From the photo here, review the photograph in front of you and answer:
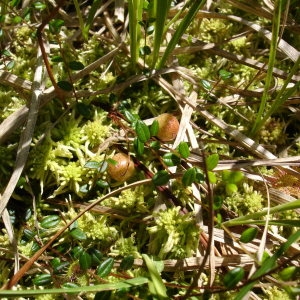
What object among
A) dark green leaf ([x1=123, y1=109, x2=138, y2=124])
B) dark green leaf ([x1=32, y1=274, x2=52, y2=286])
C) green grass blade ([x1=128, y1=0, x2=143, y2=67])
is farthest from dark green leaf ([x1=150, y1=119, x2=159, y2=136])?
dark green leaf ([x1=32, y1=274, x2=52, y2=286])

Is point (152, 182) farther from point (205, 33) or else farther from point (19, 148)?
point (205, 33)

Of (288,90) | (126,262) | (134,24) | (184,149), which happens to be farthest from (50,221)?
(288,90)

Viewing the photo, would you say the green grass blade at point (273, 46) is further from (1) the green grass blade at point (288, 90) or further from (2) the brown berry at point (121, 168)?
(2) the brown berry at point (121, 168)

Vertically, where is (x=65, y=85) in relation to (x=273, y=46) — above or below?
below

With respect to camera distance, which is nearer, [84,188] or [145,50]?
[84,188]

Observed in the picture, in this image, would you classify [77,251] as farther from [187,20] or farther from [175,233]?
[187,20]

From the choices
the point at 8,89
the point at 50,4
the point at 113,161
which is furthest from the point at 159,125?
the point at 50,4
